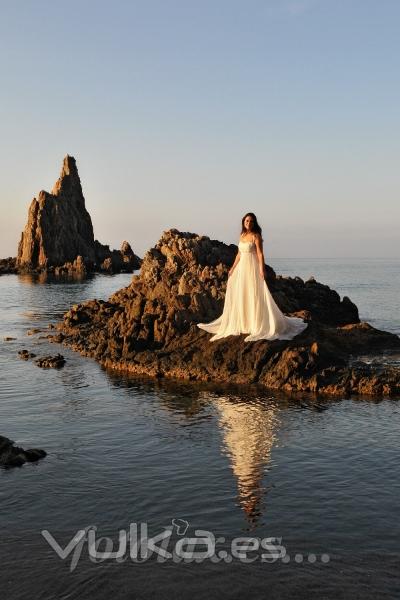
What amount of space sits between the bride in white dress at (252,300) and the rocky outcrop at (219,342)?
0.43 m

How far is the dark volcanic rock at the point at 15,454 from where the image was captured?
585 inches

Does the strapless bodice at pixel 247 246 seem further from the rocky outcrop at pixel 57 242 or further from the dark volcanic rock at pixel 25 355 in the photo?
the rocky outcrop at pixel 57 242

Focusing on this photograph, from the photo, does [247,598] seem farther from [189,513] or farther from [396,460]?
[396,460]

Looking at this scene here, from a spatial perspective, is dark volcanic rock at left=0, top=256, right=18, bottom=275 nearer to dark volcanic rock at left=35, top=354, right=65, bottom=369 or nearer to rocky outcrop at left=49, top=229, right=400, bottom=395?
rocky outcrop at left=49, top=229, right=400, bottom=395

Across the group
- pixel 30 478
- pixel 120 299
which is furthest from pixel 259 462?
pixel 120 299

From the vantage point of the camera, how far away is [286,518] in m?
11.7

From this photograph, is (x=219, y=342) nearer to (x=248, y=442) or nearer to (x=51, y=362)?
(x=51, y=362)

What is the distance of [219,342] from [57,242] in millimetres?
157098

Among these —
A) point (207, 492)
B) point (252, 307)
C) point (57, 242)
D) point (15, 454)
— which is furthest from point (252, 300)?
point (57, 242)

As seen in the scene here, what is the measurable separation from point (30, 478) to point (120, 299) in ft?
101

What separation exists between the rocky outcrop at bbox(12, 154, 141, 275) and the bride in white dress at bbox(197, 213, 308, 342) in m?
140

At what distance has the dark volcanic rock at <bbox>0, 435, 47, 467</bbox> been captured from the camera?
48.7ft

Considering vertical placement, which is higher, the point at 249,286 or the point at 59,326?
the point at 249,286

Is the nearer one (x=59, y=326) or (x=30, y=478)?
(x=30, y=478)
